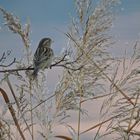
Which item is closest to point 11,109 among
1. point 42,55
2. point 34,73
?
point 34,73

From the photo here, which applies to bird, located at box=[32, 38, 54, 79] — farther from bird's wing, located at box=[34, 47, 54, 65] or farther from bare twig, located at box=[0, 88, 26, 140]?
bare twig, located at box=[0, 88, 26, 140]

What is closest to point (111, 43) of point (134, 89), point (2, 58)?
point (134, 89)

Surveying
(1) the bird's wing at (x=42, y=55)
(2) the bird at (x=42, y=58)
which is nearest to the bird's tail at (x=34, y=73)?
(2) the bird at (x=42, y=58)

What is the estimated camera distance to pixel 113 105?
237 cm

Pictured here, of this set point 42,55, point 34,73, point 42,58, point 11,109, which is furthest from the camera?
point 42,55

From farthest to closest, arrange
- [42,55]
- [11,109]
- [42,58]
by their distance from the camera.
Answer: [42,55] < [42,58] < [11,109]

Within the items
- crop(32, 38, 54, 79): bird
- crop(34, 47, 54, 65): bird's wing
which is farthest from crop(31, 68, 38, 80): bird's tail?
crop(34, 47, 54, 65): bird's wing

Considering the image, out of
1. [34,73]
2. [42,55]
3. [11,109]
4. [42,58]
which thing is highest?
[42,55]

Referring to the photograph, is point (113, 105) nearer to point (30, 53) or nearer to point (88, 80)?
point (88, 80)

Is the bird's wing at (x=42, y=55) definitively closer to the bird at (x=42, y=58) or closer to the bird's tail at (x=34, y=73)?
the bird at (x=42, y=58)

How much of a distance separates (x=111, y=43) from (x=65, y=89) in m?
0.38

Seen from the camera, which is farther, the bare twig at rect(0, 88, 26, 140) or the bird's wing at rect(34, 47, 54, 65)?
the bird's wing at rect(34, 47, 54, 65)

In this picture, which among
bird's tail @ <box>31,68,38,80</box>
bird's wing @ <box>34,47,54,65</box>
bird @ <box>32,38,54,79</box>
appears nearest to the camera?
bird's tail @ <box>31,68,38,80</box>

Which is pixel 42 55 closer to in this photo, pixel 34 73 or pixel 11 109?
pixel 34 73
